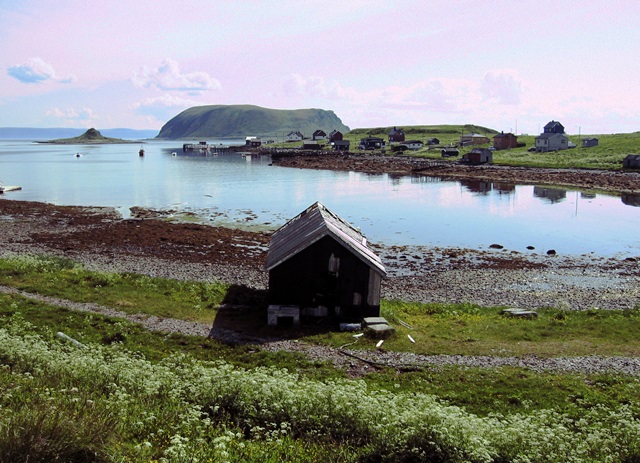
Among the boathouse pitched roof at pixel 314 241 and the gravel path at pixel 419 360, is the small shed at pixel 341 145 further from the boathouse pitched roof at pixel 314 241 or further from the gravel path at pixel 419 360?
the gravel path at pixel 419 360

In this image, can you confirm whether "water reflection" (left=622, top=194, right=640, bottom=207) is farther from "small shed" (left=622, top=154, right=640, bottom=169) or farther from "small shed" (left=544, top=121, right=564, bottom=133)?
"small shed" (left=544, top=121, right=564, bottom=133)

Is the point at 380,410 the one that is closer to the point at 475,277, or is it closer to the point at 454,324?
the point at 454,324

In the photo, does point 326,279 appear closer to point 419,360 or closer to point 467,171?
point 419,360

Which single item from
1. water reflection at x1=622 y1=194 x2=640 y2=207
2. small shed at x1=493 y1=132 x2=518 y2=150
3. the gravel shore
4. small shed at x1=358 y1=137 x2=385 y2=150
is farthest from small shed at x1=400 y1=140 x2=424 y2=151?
the gravel shore

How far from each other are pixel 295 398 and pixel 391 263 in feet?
88.5

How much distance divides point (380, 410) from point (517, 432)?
9.22 ft

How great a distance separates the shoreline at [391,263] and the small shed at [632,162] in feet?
220

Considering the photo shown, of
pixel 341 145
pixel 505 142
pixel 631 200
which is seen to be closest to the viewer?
pixel 631 200

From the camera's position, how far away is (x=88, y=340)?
1850 cm

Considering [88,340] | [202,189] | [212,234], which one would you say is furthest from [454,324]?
[202,189]

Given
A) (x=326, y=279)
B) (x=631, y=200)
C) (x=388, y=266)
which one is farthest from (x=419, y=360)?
(x=631, y=200)

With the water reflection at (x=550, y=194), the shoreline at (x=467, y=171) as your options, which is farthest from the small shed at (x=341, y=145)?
the water reflection at (x=550, y=194)

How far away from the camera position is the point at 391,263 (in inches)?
1501

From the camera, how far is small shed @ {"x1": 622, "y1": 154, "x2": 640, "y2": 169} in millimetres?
Answer: 95375
